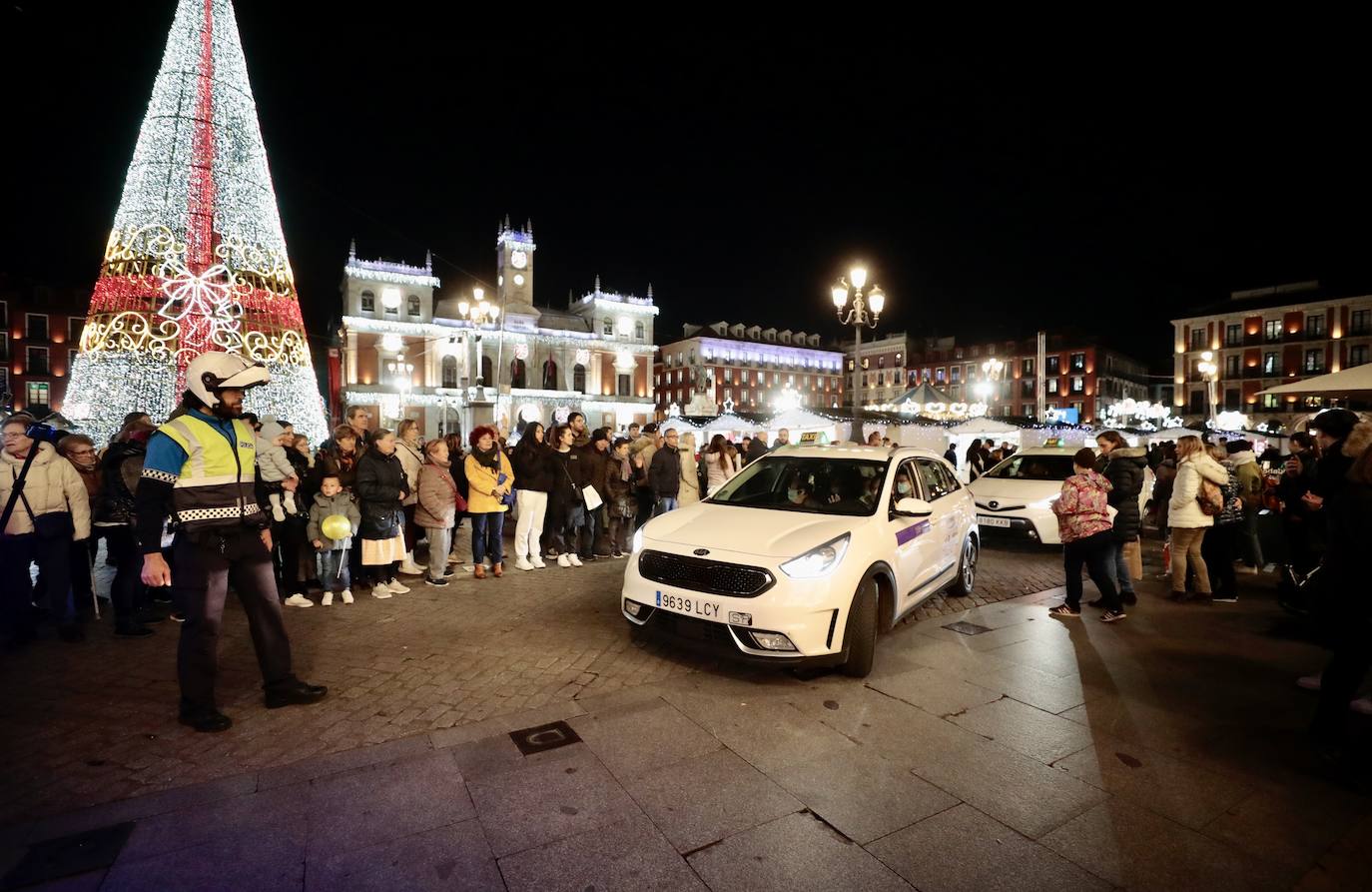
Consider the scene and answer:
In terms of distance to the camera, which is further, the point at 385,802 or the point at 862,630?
the point at 862,630

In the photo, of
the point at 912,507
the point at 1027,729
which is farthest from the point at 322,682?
the point at 1027,729

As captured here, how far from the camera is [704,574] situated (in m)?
4.48

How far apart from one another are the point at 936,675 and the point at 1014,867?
218 cm

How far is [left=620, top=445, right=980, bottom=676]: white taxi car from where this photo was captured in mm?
4266

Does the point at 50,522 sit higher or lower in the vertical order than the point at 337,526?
higher

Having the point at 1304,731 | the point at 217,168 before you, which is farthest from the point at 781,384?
the point at 1304,731

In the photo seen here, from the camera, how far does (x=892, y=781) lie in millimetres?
3279

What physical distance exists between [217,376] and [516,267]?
63.6 m

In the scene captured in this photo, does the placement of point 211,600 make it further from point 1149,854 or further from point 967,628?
point 967,628

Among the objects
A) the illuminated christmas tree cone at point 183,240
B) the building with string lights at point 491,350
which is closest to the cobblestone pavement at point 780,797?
the illuminated christmas tree cone at point 183,240

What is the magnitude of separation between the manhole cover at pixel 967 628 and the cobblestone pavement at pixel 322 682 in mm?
363

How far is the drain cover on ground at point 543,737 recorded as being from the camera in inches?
140

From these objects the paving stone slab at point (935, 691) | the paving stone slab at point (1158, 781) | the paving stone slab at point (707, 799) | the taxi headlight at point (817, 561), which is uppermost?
the taxi headlight at point (817, 561)

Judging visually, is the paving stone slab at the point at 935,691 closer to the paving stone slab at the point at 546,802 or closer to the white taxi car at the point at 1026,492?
the paving stone slab at the point at 546,802
